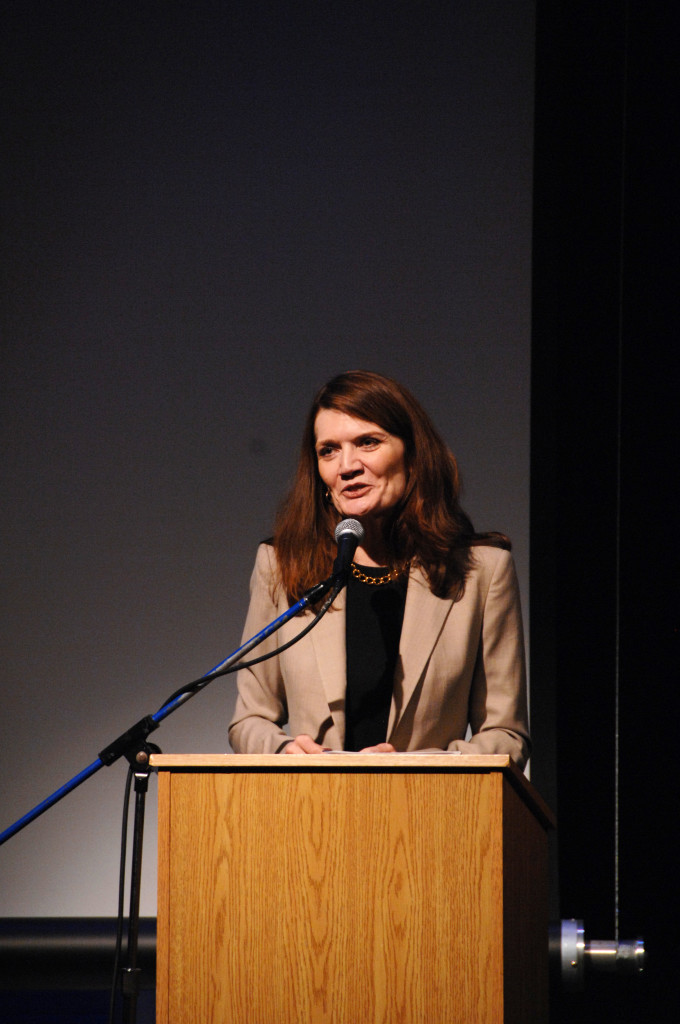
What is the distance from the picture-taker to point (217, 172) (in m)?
3.64

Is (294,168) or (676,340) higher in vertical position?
(294,168)

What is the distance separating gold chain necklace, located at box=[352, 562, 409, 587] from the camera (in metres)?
2.49

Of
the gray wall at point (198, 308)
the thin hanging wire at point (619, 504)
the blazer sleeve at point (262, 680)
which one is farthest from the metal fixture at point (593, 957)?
the gray wall at point (198, 308)

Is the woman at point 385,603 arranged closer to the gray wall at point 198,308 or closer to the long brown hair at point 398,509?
the long brown hair at point 398,509

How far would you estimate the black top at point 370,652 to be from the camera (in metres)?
2.38

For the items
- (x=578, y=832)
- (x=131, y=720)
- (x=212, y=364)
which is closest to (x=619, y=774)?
(x=578, y=832)

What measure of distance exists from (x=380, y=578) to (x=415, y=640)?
0.19 meters

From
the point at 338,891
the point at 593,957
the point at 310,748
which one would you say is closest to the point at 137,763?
the point at 310,748

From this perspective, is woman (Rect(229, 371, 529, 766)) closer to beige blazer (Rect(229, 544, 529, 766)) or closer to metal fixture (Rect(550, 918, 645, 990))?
beige blazer (Rect(229, 544, 529, 766))

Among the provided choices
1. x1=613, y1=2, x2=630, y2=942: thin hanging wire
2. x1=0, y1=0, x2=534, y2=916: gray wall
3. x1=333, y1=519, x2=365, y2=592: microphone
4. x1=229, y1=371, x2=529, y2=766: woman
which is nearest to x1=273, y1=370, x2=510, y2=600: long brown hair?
x1=229, y1=371, x2=529, y2=766: woman

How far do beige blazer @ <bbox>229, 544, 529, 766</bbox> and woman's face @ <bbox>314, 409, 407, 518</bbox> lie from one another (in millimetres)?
175

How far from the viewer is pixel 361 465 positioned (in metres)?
2.49

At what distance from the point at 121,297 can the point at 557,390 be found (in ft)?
4.51

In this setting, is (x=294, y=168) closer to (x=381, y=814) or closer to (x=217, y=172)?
(x=217, y=172)
